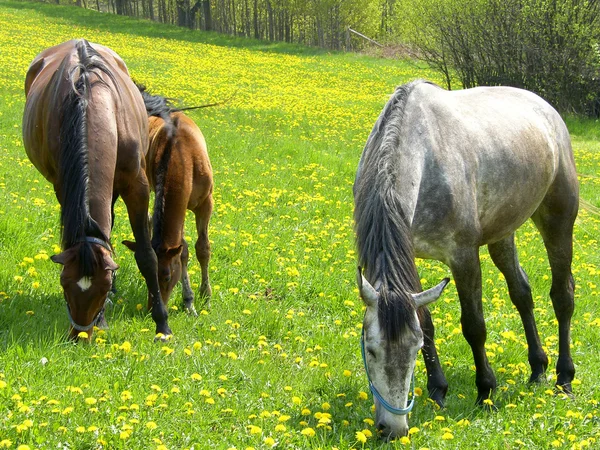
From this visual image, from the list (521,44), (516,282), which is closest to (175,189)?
(516,282)

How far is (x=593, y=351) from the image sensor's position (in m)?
6.27

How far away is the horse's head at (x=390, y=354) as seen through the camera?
3691 millimetres

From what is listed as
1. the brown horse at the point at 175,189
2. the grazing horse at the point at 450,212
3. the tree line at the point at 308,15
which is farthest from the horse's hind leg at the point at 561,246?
the tree line at the point at 308,15

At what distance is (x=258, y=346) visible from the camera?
5316mm

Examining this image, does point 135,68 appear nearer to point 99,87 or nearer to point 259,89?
point 259,89

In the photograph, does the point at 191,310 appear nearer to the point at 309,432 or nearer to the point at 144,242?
the point at 144,242

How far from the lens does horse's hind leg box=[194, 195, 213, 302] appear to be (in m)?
6.52

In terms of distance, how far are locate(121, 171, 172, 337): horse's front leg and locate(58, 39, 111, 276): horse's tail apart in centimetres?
67

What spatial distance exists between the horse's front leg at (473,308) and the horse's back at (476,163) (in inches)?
3.8

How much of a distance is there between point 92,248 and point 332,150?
10.5m

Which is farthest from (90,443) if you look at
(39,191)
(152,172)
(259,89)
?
(259,89)

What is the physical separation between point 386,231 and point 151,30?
44.5m

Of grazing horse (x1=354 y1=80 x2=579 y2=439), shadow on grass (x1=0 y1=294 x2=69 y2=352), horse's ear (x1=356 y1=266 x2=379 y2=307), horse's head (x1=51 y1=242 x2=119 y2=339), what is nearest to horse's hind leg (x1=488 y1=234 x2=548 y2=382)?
grazing horse (x1=354 y1=80 x2=579 y2=439)

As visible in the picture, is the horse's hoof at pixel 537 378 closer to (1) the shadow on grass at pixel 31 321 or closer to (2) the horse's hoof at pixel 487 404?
(2) the horse's hoof at pixel 487 404
